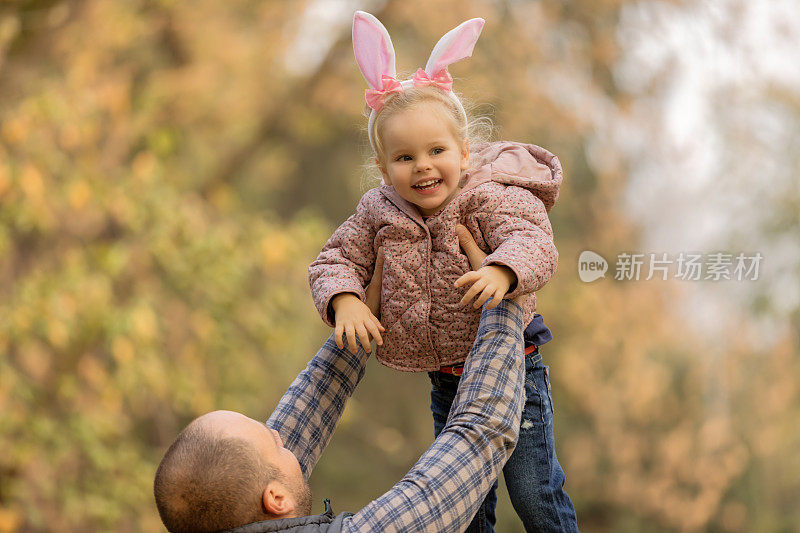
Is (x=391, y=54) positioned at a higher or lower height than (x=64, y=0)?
lower

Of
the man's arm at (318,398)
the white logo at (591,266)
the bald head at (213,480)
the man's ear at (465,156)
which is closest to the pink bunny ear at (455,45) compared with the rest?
the man's ear at (465,156)

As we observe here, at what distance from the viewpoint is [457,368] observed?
1312 millimetres

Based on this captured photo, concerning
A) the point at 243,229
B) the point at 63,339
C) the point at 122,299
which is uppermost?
the point at 243,229

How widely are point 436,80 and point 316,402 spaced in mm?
576

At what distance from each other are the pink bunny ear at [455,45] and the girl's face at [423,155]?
0.08 meters

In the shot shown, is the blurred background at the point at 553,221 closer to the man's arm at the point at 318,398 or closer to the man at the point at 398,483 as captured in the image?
the man's arm at the point at 318,398

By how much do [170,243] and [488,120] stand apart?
2962 mm

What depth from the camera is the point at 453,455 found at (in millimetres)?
1090

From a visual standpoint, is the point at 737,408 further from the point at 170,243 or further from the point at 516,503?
the point at 516,503

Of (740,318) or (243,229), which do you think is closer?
(740,318)

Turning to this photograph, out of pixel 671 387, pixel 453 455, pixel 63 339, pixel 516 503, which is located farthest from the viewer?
pixel 671 387

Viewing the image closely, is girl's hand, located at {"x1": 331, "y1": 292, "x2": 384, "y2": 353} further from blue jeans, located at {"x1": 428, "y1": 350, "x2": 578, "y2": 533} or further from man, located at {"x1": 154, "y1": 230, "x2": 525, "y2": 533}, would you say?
blue jeans, located at {"x1": 428, "y1": 350, "x2": 578, "y2": 533}

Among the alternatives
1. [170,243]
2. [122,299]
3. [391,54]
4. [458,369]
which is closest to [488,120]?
[391,54]

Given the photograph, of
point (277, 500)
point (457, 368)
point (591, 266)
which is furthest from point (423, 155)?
point (591, 266)
